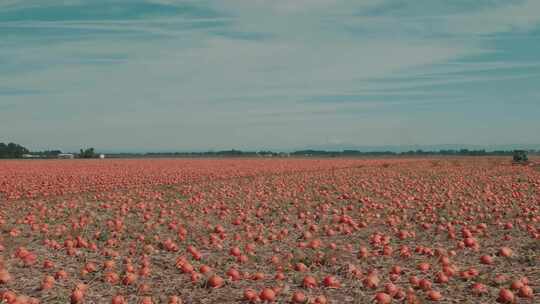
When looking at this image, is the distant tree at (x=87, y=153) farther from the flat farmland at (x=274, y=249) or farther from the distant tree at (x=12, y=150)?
the flat farmland at (x=274, y=249)

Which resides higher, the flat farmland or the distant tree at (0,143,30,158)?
the distant tree at (0,143,30,158)

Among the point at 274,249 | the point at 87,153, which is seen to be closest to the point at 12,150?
the point at 87,153

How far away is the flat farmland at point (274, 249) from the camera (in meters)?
7.31

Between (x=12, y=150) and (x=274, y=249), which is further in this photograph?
(x=12, y=150)

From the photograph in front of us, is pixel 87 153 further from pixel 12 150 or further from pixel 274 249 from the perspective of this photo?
pixel 274 249

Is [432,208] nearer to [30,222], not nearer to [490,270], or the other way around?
[490,270]

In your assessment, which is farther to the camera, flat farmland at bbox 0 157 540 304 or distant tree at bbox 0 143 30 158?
distant tree at bbox 0 143 30 158

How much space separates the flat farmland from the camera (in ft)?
24.0

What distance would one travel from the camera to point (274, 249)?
10.6m

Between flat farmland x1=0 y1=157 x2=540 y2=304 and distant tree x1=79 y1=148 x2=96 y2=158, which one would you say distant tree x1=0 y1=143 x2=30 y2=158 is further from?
flat farmland x1=0 y1=157 x2=540 y2=304

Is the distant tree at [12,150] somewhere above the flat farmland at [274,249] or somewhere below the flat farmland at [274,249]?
above

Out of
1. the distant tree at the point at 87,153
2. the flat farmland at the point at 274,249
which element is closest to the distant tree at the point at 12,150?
the distant tree at the point at 87,153

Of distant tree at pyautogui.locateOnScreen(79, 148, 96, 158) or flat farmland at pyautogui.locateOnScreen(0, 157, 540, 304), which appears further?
distant tree at pyautogui.locateOnScreen(79, 148, 96, 158)

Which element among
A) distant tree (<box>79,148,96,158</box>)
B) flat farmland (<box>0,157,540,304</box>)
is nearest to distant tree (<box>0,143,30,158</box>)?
distant tree (<box>79,148,96,158</box>)
